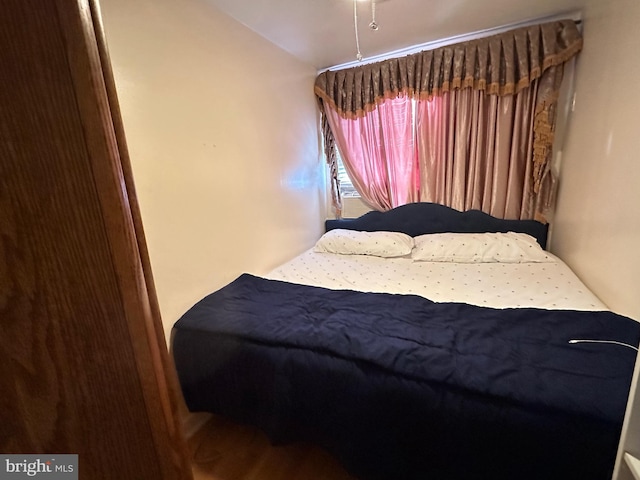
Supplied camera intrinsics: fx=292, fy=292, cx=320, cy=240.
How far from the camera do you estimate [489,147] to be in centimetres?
229

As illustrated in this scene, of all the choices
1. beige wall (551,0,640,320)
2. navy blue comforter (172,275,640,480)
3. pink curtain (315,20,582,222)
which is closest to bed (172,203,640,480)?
navy blue comforter (172,275,640,480)

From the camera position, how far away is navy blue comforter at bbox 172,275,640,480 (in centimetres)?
85

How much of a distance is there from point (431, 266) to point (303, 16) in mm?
1858

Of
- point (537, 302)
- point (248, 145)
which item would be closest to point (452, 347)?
point (537, 302)

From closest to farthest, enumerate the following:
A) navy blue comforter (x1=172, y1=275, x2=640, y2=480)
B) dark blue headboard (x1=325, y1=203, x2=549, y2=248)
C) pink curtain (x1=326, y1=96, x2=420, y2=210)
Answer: navy blue comforter (x1=172, y1=275, x2=640, y2=480), dark blue headboard (x1=325, y1=203, x2=549, y2=248), pink curtain (x1=326, y1=96, x2=420, y2=210)

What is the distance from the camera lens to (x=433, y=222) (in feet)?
8.43

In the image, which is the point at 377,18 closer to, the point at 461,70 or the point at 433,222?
the point at 461,70

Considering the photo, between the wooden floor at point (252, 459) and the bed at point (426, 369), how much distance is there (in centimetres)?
24

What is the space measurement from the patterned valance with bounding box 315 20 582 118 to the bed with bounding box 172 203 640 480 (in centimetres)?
141

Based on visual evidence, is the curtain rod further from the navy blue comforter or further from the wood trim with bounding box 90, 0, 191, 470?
the wood trim with bounding box 90, 0, 191, 470

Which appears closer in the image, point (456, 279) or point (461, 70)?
point (456, 279)

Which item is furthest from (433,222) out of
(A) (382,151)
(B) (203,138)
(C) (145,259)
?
(C) (145,259)

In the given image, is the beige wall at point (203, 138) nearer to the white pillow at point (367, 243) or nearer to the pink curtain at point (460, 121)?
the white pillow at point (367, 243)

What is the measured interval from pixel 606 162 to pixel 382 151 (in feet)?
5.06
